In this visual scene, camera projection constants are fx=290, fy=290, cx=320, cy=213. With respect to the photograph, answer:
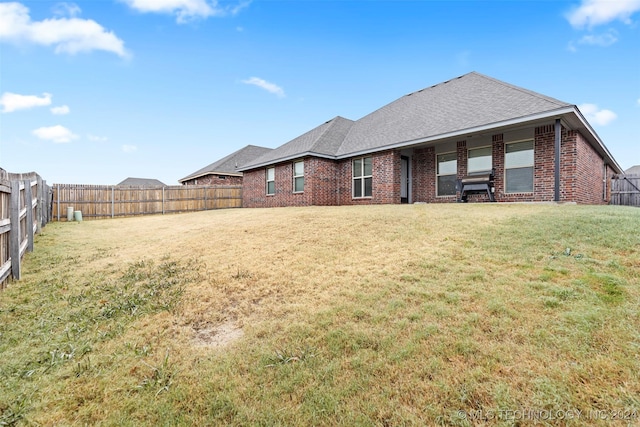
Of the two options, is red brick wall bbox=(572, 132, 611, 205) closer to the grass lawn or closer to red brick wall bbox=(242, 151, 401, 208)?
the grass lawn

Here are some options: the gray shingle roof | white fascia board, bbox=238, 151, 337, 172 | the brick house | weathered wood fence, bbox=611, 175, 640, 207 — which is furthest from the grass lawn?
weathered wood fence, bbox=611, 175, 640, 207

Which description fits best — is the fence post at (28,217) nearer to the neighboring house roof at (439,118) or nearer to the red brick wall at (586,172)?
the neighboring house roof at (439,118)

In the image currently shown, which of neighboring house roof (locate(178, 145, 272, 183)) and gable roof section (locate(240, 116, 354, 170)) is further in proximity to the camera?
neighboring house roof (locate(178, 145, 272, 183))

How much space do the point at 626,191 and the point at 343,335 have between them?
982 inches

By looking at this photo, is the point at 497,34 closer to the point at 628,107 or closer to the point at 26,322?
the point at 628,107

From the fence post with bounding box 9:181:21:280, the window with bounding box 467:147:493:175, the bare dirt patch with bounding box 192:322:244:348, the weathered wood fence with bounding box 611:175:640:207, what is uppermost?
the window with bounding box 467:147:493:175

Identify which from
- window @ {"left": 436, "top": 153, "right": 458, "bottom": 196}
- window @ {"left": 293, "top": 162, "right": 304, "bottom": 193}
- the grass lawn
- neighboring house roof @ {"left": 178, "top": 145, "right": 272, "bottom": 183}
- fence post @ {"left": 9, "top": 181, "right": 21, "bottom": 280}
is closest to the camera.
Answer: the grass lawn

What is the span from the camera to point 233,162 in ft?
82.2

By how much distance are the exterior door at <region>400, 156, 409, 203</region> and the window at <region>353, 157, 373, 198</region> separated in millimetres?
1453

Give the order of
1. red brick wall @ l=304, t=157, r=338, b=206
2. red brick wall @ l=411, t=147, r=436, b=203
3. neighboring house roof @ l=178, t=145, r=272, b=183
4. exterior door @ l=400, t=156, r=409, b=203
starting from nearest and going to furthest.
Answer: red brick wall @ l=411, t=147, r=436, b=203, exterior door @ l=400, t=156, r=409, b=203, red brick wall @ l=304, t=157, r=338, b=206, neighboring house roof @ l=178, t=145, r=272, b=183

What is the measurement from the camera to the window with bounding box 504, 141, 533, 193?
1019 centimetres

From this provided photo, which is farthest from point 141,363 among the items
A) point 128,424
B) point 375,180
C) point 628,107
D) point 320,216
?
point 628,107

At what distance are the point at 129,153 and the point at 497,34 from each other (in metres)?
30.7

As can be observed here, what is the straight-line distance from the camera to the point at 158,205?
61.1ft
